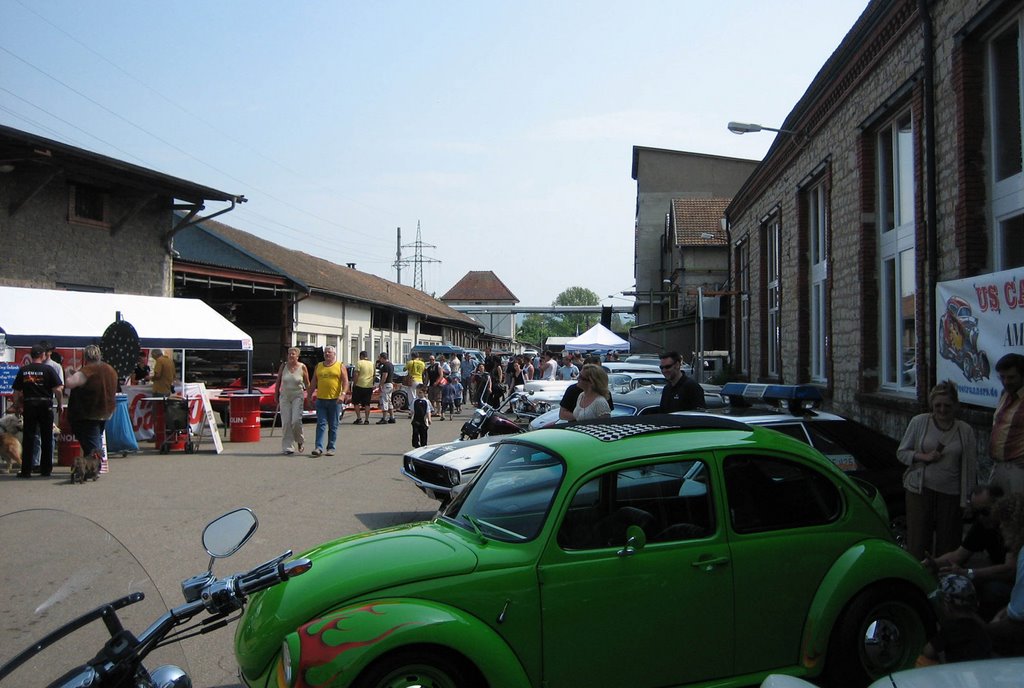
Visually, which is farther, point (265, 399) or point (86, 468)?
point (265, 399)

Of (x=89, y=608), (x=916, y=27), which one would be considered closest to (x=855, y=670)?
(x=89, y=608)

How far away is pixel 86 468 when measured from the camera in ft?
36.4

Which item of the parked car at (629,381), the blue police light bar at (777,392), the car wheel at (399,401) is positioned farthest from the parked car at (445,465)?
the car wheel at (399,401)

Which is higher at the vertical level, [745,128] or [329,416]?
[745,128]

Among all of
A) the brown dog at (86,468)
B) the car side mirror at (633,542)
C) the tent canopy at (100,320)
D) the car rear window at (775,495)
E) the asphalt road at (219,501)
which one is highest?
the tent canopy at (100,320)

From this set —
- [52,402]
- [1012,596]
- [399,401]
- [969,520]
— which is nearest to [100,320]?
[52,402]

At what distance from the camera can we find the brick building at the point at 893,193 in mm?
9109

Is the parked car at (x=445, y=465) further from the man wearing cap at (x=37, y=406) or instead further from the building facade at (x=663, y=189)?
the building facade at (x=663, y=189)

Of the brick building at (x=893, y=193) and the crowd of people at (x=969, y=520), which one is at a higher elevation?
the brick building at (x=893, y=193)

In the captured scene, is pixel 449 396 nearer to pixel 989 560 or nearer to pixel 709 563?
pixel 989 560

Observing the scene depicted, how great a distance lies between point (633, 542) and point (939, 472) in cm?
332

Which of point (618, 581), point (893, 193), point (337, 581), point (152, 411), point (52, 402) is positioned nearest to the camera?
point (337, 581)

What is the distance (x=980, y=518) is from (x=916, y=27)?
7663 millimetres

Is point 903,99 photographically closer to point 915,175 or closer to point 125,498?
point 915,175
